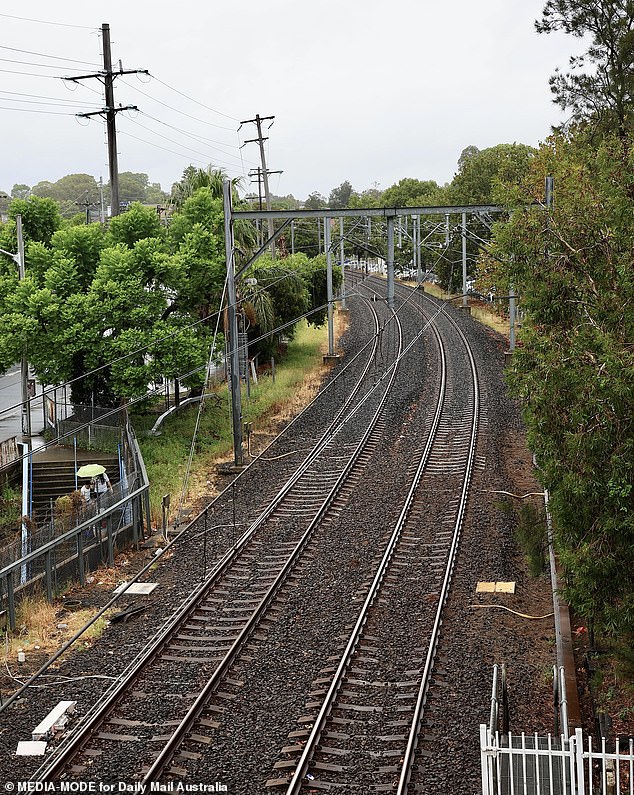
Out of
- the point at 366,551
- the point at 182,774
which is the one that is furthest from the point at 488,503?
the point at 182,774

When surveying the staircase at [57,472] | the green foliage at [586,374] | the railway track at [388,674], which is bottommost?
the railway track at [388,674]

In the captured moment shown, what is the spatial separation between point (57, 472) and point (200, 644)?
12.1 metres

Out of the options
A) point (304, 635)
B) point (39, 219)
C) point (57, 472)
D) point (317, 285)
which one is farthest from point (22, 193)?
point (304, 635)

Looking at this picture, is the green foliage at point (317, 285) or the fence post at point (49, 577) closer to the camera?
the fence post at point (49, 577)

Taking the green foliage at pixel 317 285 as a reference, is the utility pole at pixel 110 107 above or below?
above

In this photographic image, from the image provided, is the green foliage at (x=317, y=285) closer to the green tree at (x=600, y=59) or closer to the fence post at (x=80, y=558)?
the green tree at (x=600, y=59)

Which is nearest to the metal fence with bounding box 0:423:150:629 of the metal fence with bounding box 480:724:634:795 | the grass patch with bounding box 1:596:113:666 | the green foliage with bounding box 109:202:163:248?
the grass patch with bounding box 1:596:113:666

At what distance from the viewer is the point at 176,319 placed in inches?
1097

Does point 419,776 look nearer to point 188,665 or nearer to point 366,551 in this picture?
point 188,665

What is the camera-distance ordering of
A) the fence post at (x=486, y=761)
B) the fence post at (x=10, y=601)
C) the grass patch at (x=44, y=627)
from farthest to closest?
the fence post at (x=10, y=601)
the grass patch at (x=44, y=627)
the fence post at (x=486, y=761)

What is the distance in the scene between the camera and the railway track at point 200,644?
36.6ft

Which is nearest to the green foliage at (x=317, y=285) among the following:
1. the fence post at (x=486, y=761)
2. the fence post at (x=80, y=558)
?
the fence post at (x=80, y=558)

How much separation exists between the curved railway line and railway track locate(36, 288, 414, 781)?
1.2 inches

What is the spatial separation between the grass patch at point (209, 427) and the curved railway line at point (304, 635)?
1.52 meters
